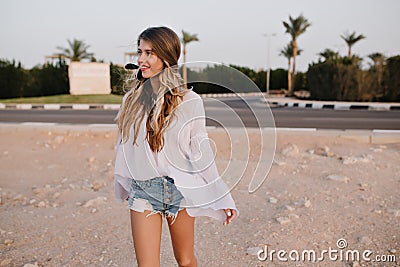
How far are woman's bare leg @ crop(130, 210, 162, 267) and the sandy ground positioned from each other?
42.0 inches

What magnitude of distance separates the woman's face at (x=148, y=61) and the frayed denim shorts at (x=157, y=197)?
0.54 metres

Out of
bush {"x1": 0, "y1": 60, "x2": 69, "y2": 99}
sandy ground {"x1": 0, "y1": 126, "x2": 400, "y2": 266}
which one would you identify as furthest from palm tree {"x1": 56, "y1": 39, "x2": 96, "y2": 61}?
sandy ground {"x1": 0, "y1": 126, "x2": 400, "y2": 266}

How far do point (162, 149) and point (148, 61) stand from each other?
1.47ft

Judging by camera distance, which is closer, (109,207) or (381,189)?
(109,207)

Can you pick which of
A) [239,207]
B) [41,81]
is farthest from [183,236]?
[41,81]

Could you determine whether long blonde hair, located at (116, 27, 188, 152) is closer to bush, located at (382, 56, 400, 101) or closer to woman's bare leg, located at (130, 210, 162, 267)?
woman's bare leg, located at (130, 210, 162, 267)

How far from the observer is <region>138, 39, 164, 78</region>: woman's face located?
207 centimetres

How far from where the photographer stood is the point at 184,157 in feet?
6.91

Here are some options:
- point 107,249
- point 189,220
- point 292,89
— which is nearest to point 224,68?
point 189,220

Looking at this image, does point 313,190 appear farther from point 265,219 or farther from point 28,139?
point 28,139

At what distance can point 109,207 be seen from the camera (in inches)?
169

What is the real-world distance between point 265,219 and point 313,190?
3.66ft

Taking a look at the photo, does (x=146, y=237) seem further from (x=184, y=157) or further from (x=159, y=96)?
(x=159, y=96)

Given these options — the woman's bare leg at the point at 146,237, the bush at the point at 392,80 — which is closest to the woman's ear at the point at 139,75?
the woman's bare leg at the point at 146,237
